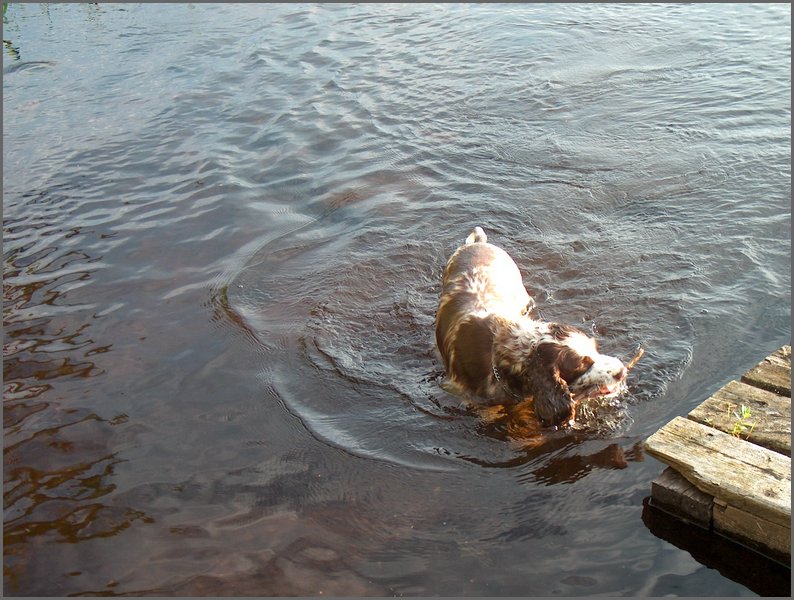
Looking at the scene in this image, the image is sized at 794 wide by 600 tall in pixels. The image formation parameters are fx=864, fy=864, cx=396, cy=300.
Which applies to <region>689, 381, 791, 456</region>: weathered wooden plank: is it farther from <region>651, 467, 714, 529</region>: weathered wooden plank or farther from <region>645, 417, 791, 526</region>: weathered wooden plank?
<region>651, 467, 714, 529</region>: weathered wooden plank

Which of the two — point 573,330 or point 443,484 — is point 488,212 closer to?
point 573,330

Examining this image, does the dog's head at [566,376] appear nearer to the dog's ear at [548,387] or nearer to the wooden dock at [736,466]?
the dog's ear at [548,387]

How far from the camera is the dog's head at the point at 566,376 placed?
4.60 m

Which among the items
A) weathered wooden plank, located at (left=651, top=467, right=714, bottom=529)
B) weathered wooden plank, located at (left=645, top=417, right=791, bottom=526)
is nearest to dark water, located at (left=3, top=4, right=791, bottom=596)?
weathered wooden plank, located at (left=651, top=467, right=714, bottom=529)

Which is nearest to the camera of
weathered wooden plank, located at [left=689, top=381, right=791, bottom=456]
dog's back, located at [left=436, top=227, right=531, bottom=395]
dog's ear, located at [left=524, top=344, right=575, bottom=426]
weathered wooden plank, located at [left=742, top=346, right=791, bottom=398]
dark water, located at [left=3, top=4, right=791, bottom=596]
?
weathered wooden plank, located at [left=689, top=381, right=791, bottom=456]

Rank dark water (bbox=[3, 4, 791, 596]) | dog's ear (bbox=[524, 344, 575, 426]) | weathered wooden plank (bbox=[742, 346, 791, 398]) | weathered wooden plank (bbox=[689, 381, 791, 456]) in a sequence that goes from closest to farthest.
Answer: weathered wooden plank (bbox=[689, 381, 791, 456])
dark water (bbox=[3, 4, 791, 596])
weathered wooden plank (bbox=[742, 346, 791, 398])
dog's ear (bbox=[524, 344, 575, 426])

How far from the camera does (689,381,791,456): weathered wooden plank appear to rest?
13.0ft

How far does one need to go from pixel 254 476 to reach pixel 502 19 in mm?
9507

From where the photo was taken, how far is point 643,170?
768 cm

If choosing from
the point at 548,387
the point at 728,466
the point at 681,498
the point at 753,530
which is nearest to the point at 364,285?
the point at 548,387

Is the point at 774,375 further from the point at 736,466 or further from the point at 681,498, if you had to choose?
the point at 681,498

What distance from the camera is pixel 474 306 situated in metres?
5.28

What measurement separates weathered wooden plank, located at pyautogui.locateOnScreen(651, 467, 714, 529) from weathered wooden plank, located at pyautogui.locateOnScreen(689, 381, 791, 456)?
34cm

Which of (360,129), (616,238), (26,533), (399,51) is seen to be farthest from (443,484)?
(399,51)
